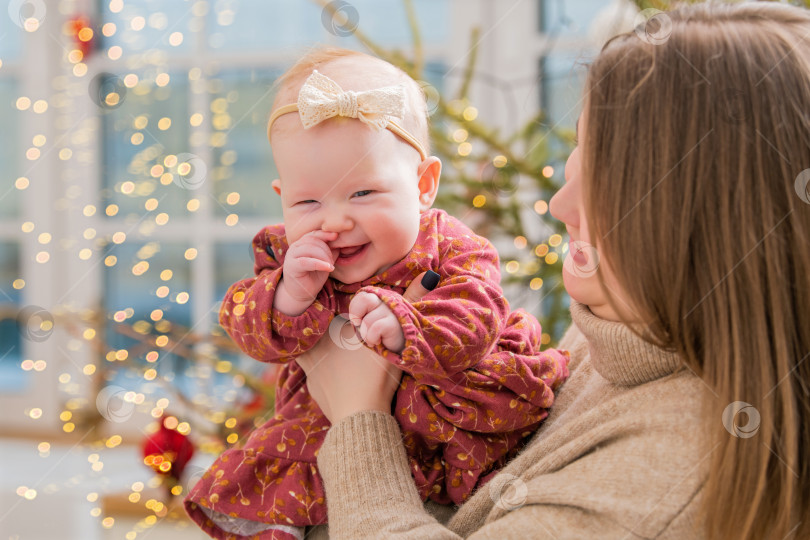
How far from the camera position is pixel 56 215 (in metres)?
2.69

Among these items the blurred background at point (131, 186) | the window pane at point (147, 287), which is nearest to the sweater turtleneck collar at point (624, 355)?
the blurred background at point (131, 186)

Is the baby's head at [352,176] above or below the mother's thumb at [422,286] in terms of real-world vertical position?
above

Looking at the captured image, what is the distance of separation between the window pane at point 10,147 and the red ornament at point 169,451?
1.35 m

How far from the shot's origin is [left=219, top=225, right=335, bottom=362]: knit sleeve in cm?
85

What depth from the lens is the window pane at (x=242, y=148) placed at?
2570 millimetres

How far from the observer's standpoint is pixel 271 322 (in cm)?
86

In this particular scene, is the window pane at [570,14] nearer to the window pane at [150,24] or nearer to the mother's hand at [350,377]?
the window pane at [150,24]

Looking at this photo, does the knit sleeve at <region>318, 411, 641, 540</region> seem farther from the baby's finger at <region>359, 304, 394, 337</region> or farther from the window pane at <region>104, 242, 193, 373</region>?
the window pane at <region>104, 242, 193, 373</region>

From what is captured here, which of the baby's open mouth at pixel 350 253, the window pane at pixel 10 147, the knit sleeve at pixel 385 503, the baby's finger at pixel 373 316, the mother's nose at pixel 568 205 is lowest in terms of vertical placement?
the window pane at pixel 10 147

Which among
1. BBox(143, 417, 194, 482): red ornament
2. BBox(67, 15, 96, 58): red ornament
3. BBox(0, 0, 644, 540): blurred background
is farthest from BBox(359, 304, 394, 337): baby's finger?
BBox(67, 15, 96, 58): red ornament

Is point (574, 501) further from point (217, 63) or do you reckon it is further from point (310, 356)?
point (217, 63)

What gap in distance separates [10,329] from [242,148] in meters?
1.15

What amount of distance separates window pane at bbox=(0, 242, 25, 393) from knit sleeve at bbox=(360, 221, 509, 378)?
7.55 feet

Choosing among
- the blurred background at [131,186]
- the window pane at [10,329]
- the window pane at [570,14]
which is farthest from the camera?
the window pane at [10,329]
